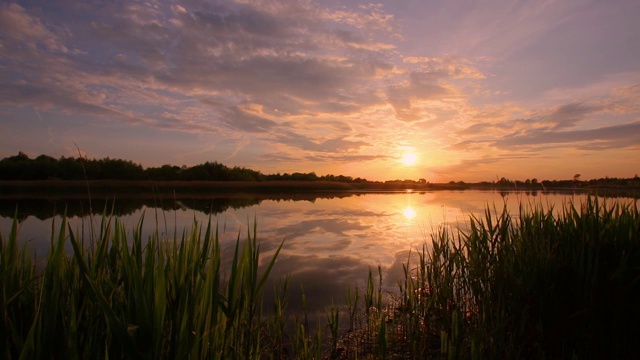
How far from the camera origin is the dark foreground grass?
1938 millimetres

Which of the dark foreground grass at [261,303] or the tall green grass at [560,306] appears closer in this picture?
the dark foreground grass at [261,303]

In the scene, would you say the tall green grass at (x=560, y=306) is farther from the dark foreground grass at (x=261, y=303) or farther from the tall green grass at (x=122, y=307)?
the tall green grass at (x=122, y=307)

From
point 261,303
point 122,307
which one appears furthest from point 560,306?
point 122,307

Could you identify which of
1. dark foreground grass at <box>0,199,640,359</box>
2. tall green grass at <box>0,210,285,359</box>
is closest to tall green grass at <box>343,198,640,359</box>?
dark foreground grass at <box>0,199,640,359</box>

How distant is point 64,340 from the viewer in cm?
195

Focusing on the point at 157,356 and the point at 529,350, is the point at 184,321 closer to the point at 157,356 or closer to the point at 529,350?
the point at 157,356

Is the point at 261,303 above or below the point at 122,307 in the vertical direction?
below

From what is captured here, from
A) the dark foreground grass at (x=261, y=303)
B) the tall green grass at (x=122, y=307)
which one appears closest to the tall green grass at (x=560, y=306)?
the dark foreground grass at (x=261, y=303)

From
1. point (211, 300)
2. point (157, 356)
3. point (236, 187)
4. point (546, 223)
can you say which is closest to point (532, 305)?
point (546, 223)

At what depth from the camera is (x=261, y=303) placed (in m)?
3.07

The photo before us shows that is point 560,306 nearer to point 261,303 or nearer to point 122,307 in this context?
point 261,303

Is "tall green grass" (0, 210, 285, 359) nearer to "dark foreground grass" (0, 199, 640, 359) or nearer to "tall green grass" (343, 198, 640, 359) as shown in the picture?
"dark foreground grass" (0, 199, 640, 359)

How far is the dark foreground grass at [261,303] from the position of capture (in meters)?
1.94

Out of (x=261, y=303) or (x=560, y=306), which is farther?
(x=560, y=306)
